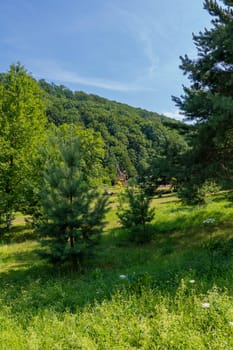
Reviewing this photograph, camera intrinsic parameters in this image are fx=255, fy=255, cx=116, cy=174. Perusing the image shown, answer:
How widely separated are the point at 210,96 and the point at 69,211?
14.7 feet

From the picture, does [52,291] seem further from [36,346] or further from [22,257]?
[22,257]

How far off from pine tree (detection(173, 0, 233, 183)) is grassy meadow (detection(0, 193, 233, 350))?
7.48 ft

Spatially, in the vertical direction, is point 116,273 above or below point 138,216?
below

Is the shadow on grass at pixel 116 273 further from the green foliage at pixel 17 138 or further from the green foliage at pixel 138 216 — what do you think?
the green foliage at pixel 17 138

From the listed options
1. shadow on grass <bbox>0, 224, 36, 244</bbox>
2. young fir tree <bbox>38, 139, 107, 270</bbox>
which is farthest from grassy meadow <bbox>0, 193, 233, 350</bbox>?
shadow on grass <bbox>0, 224, 36, 244</bbox>

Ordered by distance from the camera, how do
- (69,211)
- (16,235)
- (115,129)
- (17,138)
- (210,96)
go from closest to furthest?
(210,96) → (69,211) → (16,235) → (17,138) → (115,129)

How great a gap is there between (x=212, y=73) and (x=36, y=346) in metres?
7.53

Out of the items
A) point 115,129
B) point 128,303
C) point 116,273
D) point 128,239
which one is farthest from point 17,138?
point 115,129

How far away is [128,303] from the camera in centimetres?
381

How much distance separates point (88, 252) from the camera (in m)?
6.79

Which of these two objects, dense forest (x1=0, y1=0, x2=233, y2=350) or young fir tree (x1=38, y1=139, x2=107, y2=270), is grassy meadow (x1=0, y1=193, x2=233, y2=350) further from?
young fir tree (x1=38, y1=139, x2=107, y2=270)

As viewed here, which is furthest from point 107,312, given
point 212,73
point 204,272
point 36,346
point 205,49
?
point 205,49

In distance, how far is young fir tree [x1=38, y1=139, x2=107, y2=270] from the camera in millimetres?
6609

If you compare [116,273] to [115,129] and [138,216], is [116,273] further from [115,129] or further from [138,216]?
[115,129]
